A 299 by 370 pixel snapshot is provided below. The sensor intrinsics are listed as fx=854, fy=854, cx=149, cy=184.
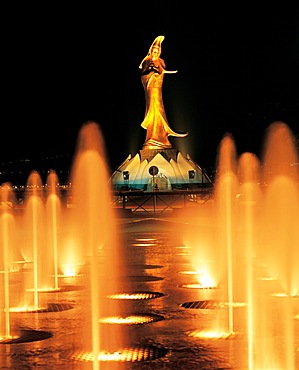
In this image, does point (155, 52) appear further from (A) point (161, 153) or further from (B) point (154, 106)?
(A) point (161, 153)

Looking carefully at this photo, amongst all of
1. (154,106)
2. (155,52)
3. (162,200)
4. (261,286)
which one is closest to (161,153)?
(154,106)

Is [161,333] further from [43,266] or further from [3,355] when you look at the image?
[43,266]

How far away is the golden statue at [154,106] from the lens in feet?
207

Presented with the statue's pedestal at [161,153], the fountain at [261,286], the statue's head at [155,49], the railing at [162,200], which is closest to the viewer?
the fountain at [261,286]

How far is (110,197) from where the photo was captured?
4822cm

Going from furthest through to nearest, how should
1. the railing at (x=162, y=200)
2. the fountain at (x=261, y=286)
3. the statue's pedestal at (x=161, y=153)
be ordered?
the statue's pedestal at (x=161, y=153)
the railing at (x=162, y=200)
the fountain at (x=261, y=286)

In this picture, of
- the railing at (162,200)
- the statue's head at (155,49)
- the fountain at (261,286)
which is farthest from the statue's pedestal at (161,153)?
the fountain at (261,286)

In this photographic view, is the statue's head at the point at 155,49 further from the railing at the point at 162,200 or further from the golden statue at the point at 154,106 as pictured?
the railing at the point at 162,200

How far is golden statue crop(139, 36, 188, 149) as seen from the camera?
63.1 metres

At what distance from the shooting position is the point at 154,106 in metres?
65.7

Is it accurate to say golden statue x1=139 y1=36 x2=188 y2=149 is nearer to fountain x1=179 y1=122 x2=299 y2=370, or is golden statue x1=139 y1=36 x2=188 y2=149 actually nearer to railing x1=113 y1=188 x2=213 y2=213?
railing x1=113 y1=188 x2=213 y2=213

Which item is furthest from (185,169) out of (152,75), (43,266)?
(43,266)

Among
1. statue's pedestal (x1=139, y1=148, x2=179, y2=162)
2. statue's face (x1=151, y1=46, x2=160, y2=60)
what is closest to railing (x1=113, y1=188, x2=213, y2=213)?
statue's pedestal (x1=139, y1=148, x2=179, y2=162)

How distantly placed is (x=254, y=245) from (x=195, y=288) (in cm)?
824
